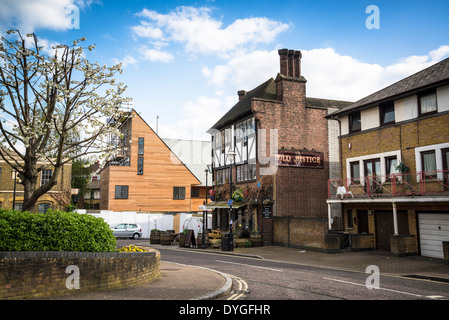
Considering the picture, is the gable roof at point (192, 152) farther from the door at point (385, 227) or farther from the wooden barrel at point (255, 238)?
the door at point (385, 227)

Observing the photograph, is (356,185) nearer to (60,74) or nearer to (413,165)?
(413,165)

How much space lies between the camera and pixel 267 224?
26.0 m

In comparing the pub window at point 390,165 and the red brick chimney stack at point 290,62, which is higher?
the red brick chimney stack at point 290,62

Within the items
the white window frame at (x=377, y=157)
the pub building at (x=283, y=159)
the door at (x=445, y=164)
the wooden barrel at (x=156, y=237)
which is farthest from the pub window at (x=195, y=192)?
the door at (x=445, y=164)

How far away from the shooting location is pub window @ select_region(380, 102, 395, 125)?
68.0ft

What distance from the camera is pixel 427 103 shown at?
61.4 ft

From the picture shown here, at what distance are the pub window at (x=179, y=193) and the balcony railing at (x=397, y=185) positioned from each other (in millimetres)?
25828

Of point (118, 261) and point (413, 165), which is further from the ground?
point (413, 165)

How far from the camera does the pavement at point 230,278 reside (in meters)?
8.82

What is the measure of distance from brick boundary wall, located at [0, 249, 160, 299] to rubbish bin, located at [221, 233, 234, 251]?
42.5 ft
